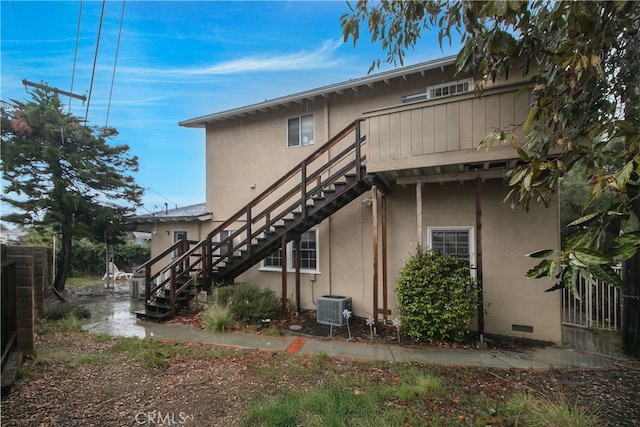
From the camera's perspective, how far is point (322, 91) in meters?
8.48

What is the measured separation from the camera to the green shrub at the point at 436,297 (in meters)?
5.78

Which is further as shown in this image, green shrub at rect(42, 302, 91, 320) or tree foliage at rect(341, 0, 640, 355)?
green shrub at rect(42, 302, 91, 320)

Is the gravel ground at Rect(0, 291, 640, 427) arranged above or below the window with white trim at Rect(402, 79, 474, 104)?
below

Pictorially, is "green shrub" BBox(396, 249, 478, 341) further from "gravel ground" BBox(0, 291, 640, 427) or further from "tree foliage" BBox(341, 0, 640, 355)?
"tree foliage" BBox(341, 0, 640, 355)

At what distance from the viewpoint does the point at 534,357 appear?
545 cm

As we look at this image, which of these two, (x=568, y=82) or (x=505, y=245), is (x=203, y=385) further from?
(x=505, y=245)

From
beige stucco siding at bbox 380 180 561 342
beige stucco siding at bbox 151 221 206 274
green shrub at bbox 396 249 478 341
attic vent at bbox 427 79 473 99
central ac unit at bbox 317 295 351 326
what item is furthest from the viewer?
beige stucco siding at bbox 151 221 206 274

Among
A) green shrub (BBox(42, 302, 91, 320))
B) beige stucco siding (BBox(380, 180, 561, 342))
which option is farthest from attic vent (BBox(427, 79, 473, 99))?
green shrub (BBox(42, 302, 91, 320))

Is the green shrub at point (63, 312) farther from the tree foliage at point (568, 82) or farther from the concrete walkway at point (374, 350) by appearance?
the tree foliage at point (568, 82)

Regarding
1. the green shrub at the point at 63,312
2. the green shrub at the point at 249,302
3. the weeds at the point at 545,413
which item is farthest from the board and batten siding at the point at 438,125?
the green shrub at the point at 63,312

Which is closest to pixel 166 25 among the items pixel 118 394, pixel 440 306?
pixel 118 394

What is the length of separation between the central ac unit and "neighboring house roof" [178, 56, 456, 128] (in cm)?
536

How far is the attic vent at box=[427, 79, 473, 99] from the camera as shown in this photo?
723cm

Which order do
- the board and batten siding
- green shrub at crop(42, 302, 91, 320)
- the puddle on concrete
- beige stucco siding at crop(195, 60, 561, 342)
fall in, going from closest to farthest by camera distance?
the board and batten siding → beige stucco siding at crop(195, 60, 561, 342) → the puddle on concrete → green shrub at crop(42, 302, 91, 320)
